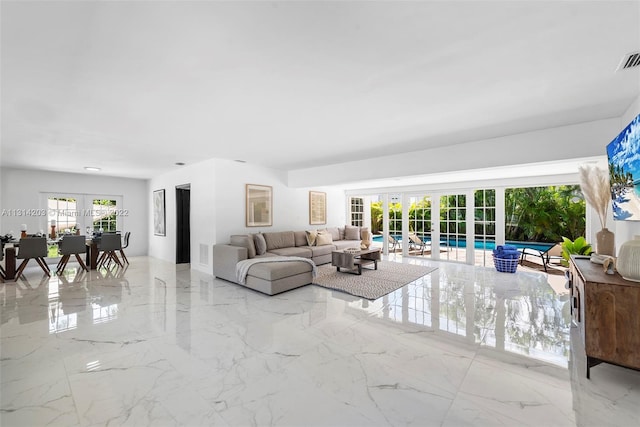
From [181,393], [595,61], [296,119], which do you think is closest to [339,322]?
[181,393]

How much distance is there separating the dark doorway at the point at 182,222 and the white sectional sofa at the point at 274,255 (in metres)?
1.98

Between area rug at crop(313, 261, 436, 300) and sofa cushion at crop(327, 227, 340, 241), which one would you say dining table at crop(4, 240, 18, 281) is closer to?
area rug at crop(313, 261, 436, 300)

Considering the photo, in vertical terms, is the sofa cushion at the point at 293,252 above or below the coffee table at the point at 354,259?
above

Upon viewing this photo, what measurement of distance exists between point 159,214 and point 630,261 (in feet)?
27.4

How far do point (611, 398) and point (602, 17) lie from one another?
236 centimetres

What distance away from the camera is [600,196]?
306 centimetres

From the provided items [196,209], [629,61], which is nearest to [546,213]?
[629,61]

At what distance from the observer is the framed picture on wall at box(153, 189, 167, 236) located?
277 inches

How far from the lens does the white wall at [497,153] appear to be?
124 inches

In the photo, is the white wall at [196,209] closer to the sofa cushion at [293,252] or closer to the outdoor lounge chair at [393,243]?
the sofa cushion at [293,252]

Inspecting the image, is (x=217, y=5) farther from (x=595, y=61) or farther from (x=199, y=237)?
(x=199, y=237)

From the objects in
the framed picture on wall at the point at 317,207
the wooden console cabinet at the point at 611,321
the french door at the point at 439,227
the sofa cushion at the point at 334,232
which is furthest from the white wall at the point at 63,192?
the wooden console cabinet at the point at 611,321

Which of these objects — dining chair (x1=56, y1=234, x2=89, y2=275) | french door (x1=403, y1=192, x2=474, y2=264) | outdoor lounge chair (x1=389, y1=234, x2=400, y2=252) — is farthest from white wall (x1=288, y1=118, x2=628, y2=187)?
dining chair (x1=56, y1=234, x2=89, y2=275)

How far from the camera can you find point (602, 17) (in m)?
1.52
